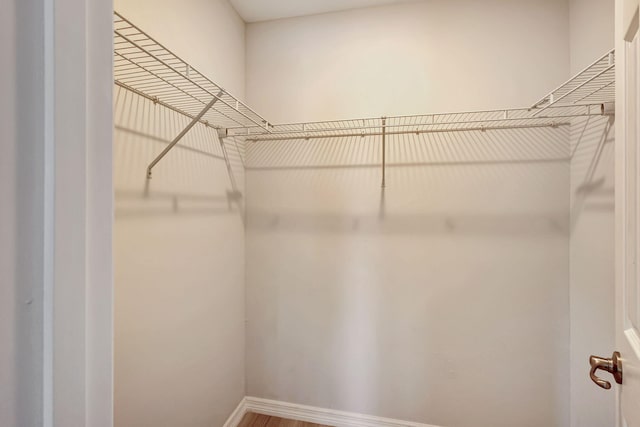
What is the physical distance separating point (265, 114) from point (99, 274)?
61.6 inches

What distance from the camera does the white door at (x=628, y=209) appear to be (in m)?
0.58

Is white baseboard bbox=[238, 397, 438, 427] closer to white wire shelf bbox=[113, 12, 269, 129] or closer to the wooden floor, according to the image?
the wooden floor

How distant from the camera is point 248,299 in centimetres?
181

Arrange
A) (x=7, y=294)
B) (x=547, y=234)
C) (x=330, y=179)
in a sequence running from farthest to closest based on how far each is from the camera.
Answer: (x=330, y=179) < (x=547, y=234) < (x=7, y=294)

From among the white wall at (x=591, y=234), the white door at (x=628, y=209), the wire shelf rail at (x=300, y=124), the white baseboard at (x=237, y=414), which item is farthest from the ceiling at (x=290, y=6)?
the white baseboard at (x=237, y=414)

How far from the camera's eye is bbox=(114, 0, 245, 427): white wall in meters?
0.99

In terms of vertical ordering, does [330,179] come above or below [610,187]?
above

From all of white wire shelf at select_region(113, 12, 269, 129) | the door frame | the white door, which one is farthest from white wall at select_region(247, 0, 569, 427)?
the door frame

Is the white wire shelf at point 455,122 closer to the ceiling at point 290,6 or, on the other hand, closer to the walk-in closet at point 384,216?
the walk-in closet at point 384,216

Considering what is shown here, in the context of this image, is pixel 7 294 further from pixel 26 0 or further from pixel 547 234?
pixel 547 234

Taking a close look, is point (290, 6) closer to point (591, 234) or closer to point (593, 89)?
point (593, 89)

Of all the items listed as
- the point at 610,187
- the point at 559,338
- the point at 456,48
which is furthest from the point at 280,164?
the point at 559,338

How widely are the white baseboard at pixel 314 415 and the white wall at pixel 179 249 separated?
0.15 metres

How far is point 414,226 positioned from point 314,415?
132 cm
